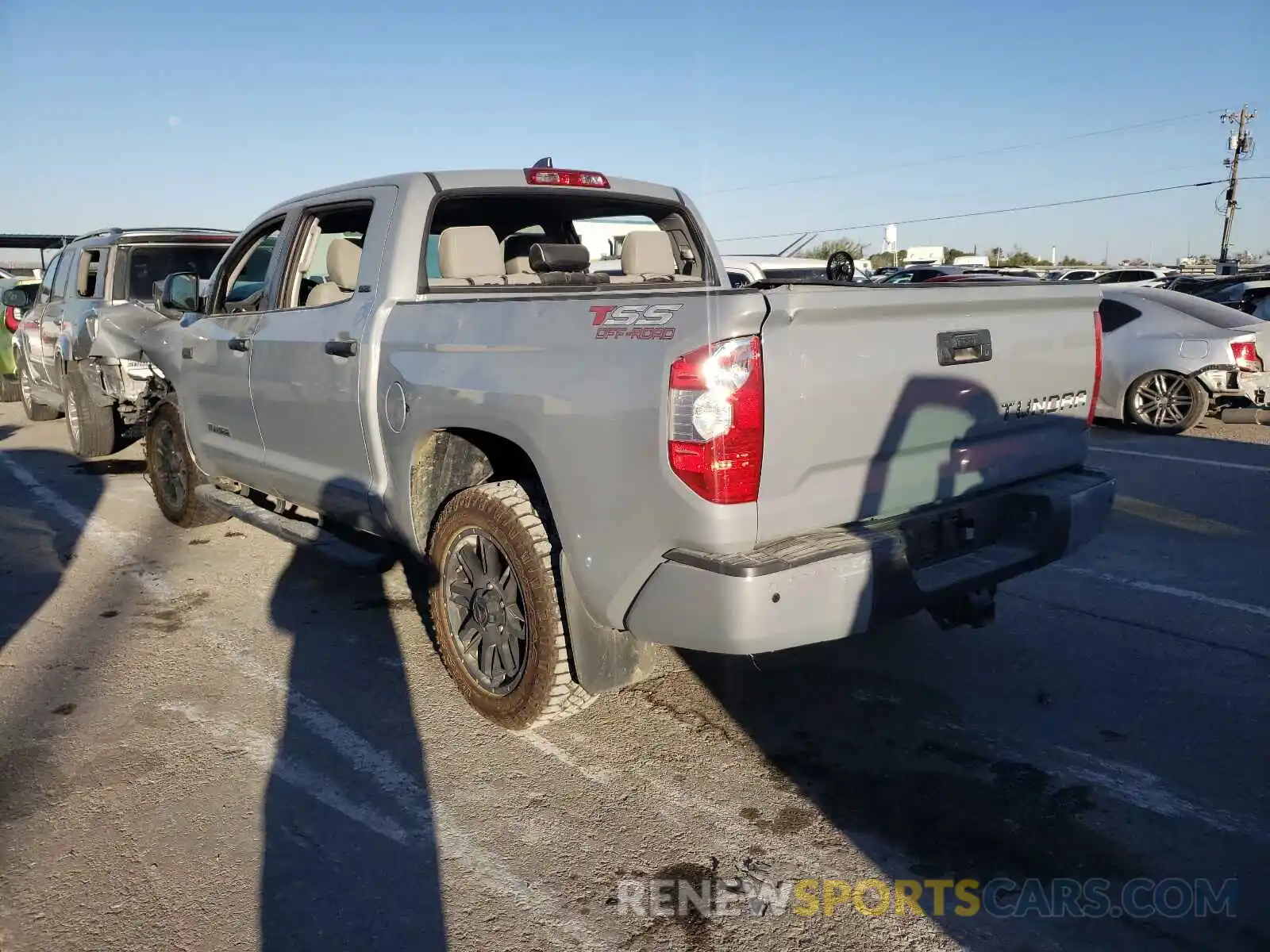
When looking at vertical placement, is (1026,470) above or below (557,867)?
above

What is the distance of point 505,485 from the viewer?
357cm

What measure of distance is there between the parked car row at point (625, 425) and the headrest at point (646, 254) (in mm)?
13

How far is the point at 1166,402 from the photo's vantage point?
9.78 meters

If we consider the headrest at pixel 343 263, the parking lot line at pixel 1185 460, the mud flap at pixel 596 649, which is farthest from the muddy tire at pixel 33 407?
the parking lot line at pixel 1185 460

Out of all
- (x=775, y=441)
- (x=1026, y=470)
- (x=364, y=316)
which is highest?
(x=364, y=316)

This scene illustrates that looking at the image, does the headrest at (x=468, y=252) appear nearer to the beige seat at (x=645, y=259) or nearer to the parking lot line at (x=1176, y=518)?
the beige seat at (x=645, y=259)

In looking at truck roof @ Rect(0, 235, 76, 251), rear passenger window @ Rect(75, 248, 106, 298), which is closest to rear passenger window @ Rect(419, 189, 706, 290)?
rear passenger window @ Rect(75, 248, 106, 298)

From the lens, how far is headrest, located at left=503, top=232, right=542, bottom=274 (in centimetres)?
511

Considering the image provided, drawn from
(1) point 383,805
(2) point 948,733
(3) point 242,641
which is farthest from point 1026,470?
(3) point 242,641

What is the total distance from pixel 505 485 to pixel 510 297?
0.68 m

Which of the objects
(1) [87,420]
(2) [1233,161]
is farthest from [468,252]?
(2) [1233,161]

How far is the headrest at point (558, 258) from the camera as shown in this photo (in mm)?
4680

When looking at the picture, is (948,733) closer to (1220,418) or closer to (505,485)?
(505,485)

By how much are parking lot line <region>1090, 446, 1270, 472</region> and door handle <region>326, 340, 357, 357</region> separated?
7103mm
